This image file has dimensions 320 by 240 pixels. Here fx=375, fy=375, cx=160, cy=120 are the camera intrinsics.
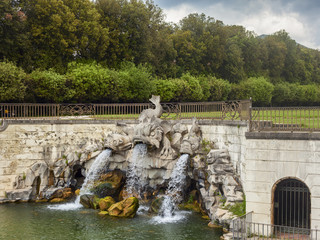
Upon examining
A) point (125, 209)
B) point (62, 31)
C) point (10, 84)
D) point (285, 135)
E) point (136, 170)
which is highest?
point (62, 31)

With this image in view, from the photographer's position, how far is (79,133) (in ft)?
83.5

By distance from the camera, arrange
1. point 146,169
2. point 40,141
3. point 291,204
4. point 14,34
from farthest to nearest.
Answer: point 14,34 → point 40,141 → point 146,169 → point 291,204

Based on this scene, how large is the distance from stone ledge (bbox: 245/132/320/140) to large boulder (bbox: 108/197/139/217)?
7.54 m

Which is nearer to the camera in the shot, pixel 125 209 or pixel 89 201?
pixel 125 209

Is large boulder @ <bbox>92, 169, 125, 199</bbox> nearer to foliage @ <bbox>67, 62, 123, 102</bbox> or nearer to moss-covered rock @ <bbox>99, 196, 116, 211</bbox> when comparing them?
moss-covered rock @ <bbox>99, 196, 116, 211</bbox>

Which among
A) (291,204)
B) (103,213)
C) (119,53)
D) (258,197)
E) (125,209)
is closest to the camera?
(258,197)

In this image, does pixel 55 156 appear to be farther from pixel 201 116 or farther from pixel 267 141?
pixel 267 141

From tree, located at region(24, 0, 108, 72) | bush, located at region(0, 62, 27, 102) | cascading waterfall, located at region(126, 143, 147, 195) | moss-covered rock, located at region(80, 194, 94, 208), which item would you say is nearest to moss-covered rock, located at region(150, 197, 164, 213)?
cascading waterfall, located at region(126, 143, 147, 195)

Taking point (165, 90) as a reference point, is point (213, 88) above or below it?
above

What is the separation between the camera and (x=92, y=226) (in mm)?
18188

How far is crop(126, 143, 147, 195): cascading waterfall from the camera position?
22094 millimetres

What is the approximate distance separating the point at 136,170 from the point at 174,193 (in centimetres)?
279


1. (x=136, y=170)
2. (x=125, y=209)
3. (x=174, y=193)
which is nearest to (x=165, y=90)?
(x=136, y=170)

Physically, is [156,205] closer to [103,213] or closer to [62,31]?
[103,213]
